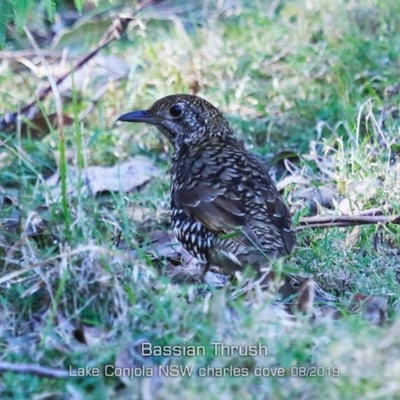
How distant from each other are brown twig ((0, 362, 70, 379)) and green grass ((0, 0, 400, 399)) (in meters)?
0.04

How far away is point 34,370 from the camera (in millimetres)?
3861

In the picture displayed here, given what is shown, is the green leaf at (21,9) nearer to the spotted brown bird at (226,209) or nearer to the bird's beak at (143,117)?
the bird's beak at (143,117)

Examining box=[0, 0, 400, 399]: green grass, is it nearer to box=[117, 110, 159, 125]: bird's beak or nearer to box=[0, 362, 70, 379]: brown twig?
box=[0, 362, 70, 379]: brown twig

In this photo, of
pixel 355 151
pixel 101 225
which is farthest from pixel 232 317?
pixel 355 151

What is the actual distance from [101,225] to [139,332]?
5.31 feet

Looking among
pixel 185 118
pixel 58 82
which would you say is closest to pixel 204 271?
pixel 185 118

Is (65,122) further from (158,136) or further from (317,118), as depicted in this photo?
(317,118)

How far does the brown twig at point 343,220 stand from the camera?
5.64m

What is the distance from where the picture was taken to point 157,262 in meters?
5.59

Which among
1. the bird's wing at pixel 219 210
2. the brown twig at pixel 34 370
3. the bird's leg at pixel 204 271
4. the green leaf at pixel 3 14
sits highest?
the green leaf at pixel 3 14

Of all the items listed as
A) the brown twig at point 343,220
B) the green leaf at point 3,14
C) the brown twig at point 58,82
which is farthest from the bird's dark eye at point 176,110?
the brown twig at point 58,82

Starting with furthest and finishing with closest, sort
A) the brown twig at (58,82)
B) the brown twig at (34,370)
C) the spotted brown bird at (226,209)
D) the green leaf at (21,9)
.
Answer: the brown twig at (58,82) → the green leaf at (21,9) → the spotted brown bird at (226,209) → the brown twig at (34,370)

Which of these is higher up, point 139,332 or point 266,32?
point 266,32

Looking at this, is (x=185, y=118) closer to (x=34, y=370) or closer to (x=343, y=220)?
(x=343, y=220)
